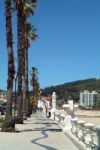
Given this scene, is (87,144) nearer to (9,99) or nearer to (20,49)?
(9,99)

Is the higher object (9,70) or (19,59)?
(19,59)

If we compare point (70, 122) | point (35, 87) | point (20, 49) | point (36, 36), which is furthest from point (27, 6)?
point (35, 87)

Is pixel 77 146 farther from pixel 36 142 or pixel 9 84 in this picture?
pixel 9 84

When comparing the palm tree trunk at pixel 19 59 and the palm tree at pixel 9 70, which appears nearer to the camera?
the palm tree at pixel 9 70

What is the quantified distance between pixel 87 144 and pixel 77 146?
1999 mm

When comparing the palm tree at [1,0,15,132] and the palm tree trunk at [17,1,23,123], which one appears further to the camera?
the palm tree trunk at [17,1,23,123]

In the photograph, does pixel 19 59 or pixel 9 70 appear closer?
pixel 9 70

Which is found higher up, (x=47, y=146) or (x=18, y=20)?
(x=18, y=20)

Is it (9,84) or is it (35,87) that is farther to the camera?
(35,87)

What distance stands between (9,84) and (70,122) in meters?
4.70

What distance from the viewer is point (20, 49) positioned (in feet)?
133

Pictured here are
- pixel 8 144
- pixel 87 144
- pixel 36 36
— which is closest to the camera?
pixel 87 144

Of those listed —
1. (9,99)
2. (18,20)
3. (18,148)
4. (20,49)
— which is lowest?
(18,148)

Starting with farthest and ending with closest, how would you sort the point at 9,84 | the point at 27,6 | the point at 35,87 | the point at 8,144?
the point at 35,87
the point at 27,6
the point at 9,84
the point at 8,144
